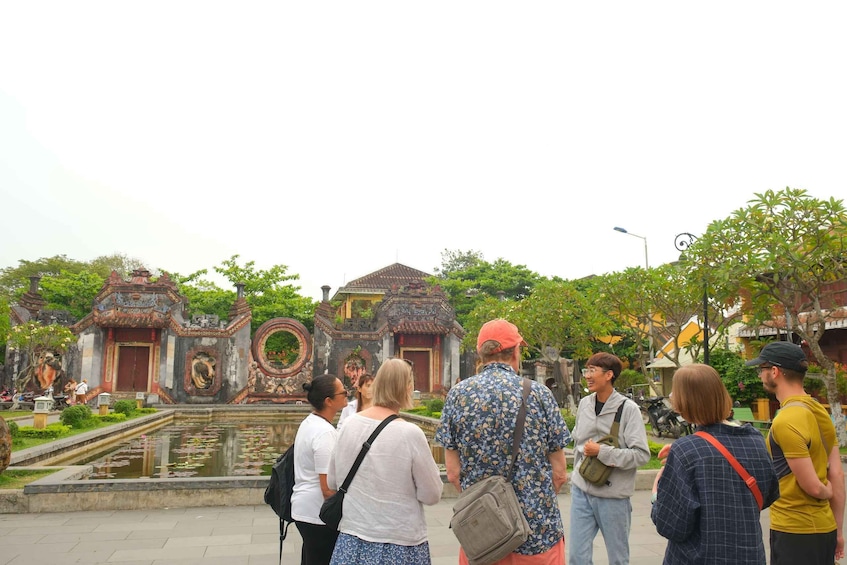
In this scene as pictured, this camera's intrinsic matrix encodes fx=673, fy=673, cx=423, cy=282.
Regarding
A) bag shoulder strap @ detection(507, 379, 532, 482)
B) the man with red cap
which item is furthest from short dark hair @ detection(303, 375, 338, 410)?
bag shoulder strap @ detection(507, 379, 532, 482)

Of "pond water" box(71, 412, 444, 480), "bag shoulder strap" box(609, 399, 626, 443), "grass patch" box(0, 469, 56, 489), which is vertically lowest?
"pond water" box(71, 412, 444, 480)

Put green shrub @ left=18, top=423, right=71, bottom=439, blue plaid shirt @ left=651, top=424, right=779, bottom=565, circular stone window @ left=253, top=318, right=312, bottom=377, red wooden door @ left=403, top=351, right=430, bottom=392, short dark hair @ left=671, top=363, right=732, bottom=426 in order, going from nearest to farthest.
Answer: blue plaid shirt @ left=651, top=424, right=779, bottom=565 < short dark hair @ left=671, top=363, right=732, bottom=426 < green shrub @ left=18, top=423, right=71, bottom=439 < circular stone window @ left=253, top=318, right=312, bottom=377 < red wooden door @ left=403, top=351, right=430, bottom=392

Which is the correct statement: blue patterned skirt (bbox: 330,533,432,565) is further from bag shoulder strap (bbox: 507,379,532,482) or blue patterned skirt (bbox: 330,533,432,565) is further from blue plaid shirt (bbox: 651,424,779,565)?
blue plaid shirt (bbox: 651,424,779,565)

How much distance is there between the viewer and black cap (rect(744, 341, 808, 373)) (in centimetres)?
349

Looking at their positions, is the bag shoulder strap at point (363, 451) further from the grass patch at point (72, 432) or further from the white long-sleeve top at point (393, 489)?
the grass patch at point (72, 432)

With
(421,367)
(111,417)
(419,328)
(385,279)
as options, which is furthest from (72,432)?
(385,279)

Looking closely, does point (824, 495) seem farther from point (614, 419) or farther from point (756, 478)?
point (614, 419)

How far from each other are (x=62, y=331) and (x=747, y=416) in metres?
24.2

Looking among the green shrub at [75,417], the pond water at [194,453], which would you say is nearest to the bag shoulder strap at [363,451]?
the pond water at [194,453]

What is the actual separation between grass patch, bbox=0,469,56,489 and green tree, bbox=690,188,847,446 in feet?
38.0

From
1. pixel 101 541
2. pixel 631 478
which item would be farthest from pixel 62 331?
pixel 631 478

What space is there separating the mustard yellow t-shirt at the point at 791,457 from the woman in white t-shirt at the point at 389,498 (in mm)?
1735

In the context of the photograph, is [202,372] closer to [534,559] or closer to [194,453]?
[194,453]

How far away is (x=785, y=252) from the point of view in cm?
1190
